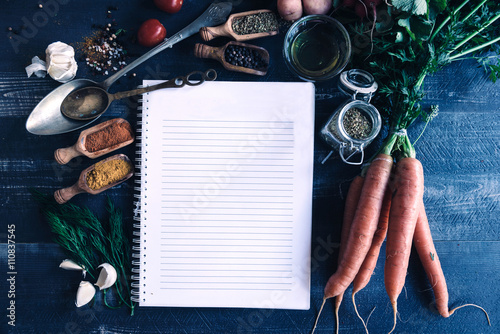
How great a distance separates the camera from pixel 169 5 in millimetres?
1007

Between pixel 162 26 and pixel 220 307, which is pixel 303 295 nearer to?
pixel 220 307

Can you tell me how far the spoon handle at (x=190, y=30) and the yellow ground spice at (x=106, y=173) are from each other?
224 millimetres

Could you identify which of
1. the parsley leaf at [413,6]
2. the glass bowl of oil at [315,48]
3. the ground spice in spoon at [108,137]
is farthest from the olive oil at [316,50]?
the ground spice in spoon at [108,137]

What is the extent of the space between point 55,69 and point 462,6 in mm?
1131

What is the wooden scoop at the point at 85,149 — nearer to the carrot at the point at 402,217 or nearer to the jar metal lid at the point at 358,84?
the jar metal lid at the point at 358,84

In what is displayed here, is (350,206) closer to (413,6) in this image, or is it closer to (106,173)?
(413,6)

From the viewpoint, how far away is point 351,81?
38.3 inches

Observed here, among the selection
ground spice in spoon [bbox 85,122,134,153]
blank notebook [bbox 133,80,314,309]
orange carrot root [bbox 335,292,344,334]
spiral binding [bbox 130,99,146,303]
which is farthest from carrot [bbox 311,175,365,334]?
ground spice in spoon [bbox 85,122,134,153]

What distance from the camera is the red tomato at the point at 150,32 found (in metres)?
1.01

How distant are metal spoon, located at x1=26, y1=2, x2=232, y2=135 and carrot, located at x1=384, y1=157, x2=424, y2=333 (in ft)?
2.24

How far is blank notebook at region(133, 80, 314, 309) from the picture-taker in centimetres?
104

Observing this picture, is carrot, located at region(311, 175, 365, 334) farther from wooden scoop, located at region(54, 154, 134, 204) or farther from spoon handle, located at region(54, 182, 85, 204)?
spoon handle, located at region(54, 182, 85, 204)

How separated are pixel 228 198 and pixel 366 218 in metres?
0.40

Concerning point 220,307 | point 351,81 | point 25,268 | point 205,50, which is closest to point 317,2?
point 351,81
